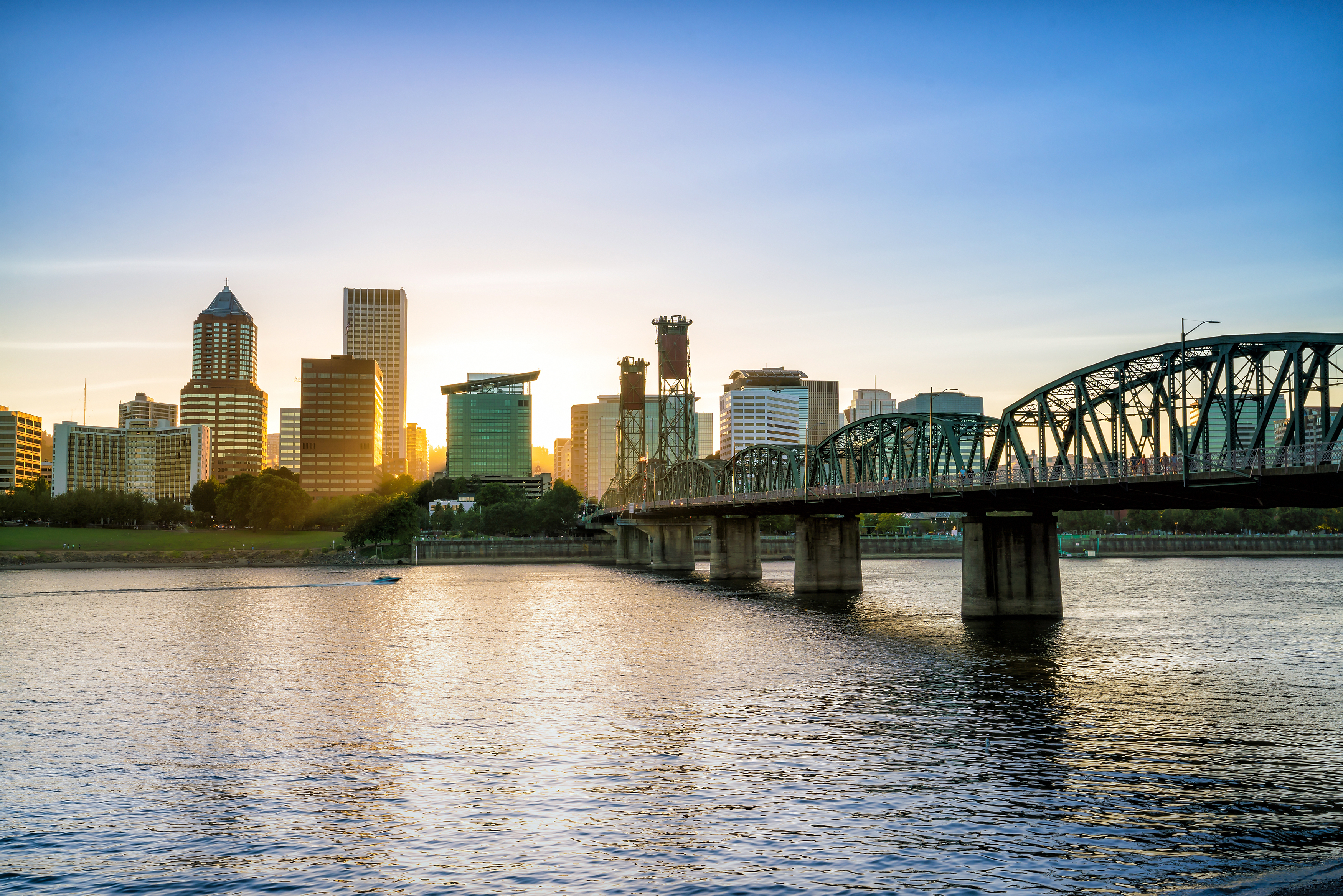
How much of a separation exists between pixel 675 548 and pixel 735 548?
35.6 metres

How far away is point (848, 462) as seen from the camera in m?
110

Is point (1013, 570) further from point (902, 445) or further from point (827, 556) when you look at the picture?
point (827, 556)

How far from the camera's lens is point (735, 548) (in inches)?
5925

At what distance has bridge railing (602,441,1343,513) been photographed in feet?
178

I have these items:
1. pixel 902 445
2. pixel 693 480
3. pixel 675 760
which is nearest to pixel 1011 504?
pixel 902 445

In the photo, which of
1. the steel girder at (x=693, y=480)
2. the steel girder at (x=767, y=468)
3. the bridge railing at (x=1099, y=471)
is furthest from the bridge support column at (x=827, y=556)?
the steel girder at (x=693, y=480)

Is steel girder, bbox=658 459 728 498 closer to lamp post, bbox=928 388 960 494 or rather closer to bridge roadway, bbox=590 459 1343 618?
bridge roadway, bbox=590 459 1343 618

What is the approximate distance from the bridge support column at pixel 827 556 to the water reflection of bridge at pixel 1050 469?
0.60 feet

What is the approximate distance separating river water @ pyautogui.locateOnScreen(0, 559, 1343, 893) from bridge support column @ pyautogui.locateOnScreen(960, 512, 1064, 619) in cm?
703

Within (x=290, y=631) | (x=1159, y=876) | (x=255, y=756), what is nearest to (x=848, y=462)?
(x=290, y=631)

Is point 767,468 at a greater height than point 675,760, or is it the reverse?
point 767,468

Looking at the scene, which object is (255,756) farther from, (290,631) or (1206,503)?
(1206,503)

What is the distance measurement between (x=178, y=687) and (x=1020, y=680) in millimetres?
43616

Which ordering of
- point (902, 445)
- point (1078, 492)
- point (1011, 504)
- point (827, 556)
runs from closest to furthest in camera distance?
point (1078, 492)
point (1011, 504)
point (902, 445)
point (827, 556)
